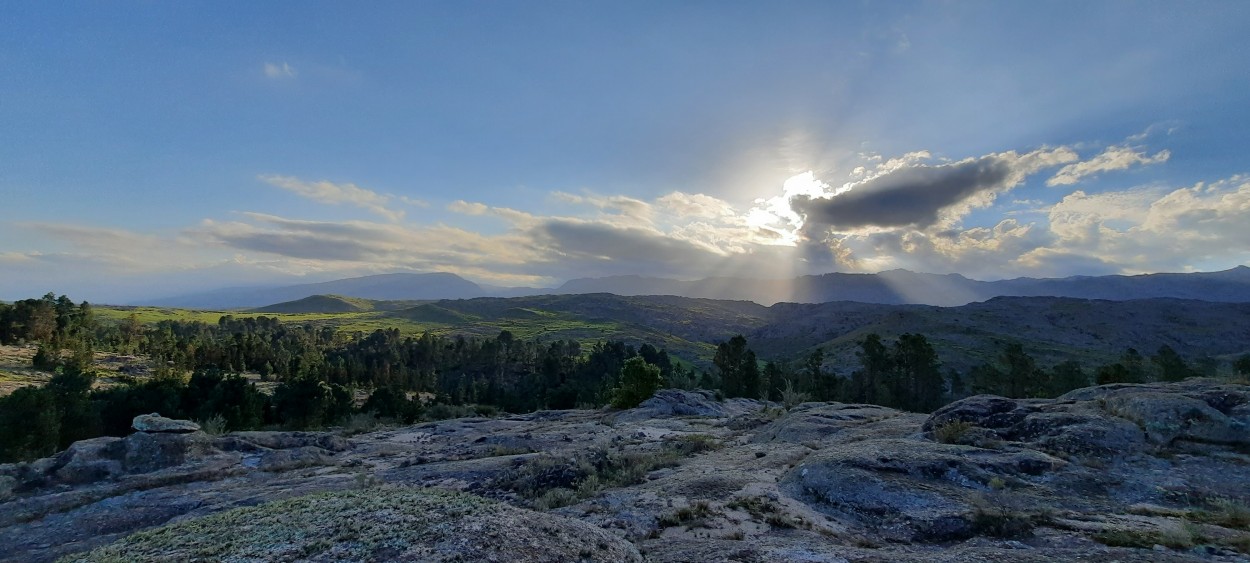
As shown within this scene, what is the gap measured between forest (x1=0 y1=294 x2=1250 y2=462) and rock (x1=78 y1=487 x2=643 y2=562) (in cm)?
3831

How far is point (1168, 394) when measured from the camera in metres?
22.2

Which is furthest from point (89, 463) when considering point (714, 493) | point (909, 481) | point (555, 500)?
point (909, 481)

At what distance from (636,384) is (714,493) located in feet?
124

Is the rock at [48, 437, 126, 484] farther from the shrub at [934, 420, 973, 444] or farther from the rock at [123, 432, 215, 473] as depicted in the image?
the shrub at [934, 420, 973, 444]

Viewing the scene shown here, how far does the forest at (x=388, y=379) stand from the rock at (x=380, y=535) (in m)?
38.3

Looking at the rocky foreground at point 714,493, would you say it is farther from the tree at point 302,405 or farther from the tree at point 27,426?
the tree at point 302,405

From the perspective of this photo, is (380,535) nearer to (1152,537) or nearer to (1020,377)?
(1152,537)

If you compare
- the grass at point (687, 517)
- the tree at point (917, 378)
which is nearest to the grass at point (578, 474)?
the grass at point (687, 517)

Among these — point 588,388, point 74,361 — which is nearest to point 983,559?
point 588,388

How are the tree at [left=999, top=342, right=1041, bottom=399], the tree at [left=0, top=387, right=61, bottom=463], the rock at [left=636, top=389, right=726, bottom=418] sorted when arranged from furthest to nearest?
1. the tree at [left=999, top=342, right=1041, bottom=399]
2. the rock at [left=636, top=389, right=726, bottom=418]
3. the tree at [left=0, top=387, right=61, bottom=463]

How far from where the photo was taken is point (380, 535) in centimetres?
902

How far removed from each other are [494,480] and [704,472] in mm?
8431

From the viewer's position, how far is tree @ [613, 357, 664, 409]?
2153 inches

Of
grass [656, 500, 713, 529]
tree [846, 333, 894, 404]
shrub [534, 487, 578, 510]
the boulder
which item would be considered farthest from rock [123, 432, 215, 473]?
tree [846, 333, 894, 404]
